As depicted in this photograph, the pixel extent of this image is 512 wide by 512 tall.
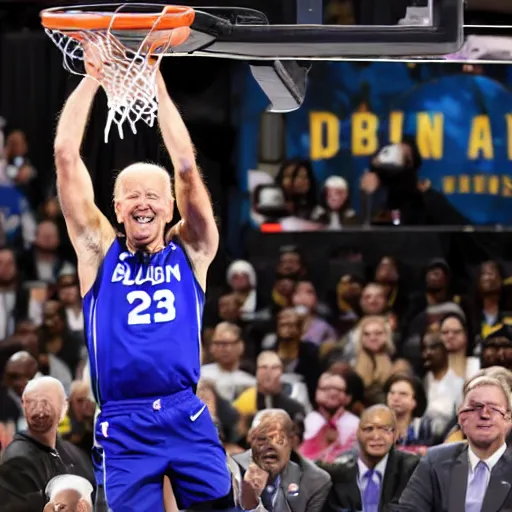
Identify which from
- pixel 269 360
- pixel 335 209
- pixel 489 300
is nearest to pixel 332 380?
pixel 269 360

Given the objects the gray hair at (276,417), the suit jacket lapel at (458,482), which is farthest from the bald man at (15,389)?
the suit jacket lapel at (458,482)

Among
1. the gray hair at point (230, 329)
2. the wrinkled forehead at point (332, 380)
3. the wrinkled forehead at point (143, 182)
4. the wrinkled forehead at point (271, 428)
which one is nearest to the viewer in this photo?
the wrinkled forehead at point (143, 182)

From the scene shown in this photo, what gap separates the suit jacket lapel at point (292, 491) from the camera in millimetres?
7070

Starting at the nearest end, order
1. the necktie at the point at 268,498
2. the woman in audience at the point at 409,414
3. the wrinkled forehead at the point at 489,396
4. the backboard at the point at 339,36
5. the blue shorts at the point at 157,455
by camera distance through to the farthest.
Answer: the blue shorts at the point at 157,455 → the backboard at the point at 339,36 → the wrinkled forehead at the point at 489,396 → the necktie at the point at 268,498 → the woman in audience at the point at 409,414

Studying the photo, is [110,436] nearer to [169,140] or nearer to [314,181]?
[169,140]

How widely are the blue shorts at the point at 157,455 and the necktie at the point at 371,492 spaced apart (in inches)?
70.2

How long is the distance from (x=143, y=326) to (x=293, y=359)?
9.43 feet

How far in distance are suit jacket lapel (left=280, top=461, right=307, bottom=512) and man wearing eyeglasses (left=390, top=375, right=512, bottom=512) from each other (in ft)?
1.96

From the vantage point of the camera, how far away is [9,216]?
29.9ft

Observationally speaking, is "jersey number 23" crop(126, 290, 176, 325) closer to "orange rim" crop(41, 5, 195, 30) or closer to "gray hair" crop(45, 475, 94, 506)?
"orange rim" crop(41, 5, 195, 30)

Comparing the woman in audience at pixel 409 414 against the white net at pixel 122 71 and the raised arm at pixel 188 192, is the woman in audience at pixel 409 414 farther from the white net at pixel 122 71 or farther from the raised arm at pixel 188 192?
the white net at pixel 122 71

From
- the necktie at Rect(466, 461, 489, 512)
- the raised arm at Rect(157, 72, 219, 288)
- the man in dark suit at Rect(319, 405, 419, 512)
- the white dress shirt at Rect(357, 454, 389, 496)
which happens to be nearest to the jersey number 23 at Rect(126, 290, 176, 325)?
the raised arm at Rect(157, 72, 219, 288)

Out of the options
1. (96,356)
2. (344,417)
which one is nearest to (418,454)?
(344,417)

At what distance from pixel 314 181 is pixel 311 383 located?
1.50 m
